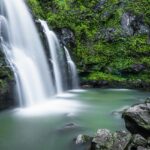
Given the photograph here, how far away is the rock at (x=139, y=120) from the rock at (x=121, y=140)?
2.14 feet

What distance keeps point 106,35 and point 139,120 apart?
55.2ft

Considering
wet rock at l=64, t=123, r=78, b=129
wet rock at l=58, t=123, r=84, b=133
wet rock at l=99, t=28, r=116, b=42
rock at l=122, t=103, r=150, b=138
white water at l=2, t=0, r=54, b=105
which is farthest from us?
wet rock at l=99, t=28, r=116, b=42

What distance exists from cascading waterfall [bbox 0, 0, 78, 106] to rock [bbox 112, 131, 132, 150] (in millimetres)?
8461

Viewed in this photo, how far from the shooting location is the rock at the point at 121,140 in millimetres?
10023

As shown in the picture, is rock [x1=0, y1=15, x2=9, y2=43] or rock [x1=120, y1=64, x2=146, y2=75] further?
rock [x1=120, y1=64, x2=146, y2=75]

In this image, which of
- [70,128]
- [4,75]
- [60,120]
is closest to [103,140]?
[70,128]

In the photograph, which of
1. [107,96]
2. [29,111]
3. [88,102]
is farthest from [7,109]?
[107,96]

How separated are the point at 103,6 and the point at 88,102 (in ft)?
39.2

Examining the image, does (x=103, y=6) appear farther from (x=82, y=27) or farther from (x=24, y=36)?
(x=24, y=36)

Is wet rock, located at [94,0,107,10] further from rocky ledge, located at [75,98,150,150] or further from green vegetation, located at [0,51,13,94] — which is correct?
rocky ledge, located at [75,98,150,150]

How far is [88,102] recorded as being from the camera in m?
19.1

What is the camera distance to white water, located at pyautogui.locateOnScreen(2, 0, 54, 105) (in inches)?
741

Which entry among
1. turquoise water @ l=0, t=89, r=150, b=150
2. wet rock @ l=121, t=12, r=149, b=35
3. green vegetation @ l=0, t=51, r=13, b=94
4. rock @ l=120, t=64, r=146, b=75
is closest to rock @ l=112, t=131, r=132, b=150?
turquoise water @ l=0, t=89, r=150, b=150

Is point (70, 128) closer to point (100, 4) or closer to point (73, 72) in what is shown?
point (73, 72)
